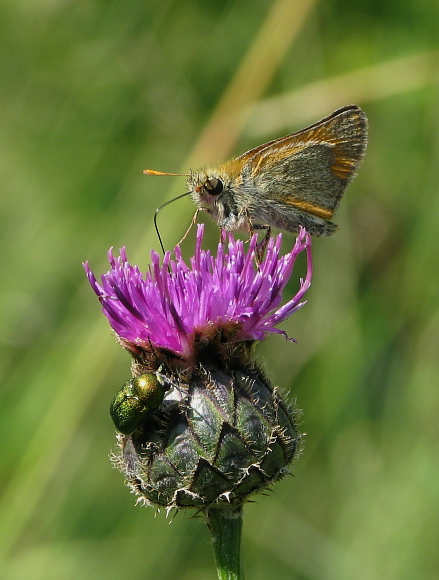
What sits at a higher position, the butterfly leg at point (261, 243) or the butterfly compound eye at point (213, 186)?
the butterfly compound eye at point (213, 186)

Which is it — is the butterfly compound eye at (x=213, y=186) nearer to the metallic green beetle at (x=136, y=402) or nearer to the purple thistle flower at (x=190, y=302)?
the purple thistle flower at (x=190, y=302)

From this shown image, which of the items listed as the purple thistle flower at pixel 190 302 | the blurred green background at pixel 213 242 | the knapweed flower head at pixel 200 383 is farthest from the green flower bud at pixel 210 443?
the blurred green background at pixel 213 242

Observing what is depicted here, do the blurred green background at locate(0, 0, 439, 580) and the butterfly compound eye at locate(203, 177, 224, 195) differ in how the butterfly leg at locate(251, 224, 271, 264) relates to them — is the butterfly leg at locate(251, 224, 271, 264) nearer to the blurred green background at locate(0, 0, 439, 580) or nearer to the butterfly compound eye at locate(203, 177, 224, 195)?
the butterfly compound eye at locate(203, 177, 224, 195)

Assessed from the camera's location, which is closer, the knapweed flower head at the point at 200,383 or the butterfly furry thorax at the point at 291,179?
the knapweed flower head at the point at 200,383

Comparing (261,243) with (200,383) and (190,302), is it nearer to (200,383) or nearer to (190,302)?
(190,302)

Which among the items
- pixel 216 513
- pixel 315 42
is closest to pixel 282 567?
pixel 216 513

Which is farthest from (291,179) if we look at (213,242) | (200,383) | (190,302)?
(213,242)

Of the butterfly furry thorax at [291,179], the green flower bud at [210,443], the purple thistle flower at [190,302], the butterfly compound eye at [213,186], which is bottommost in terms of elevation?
the green flower bud at [210,443]
